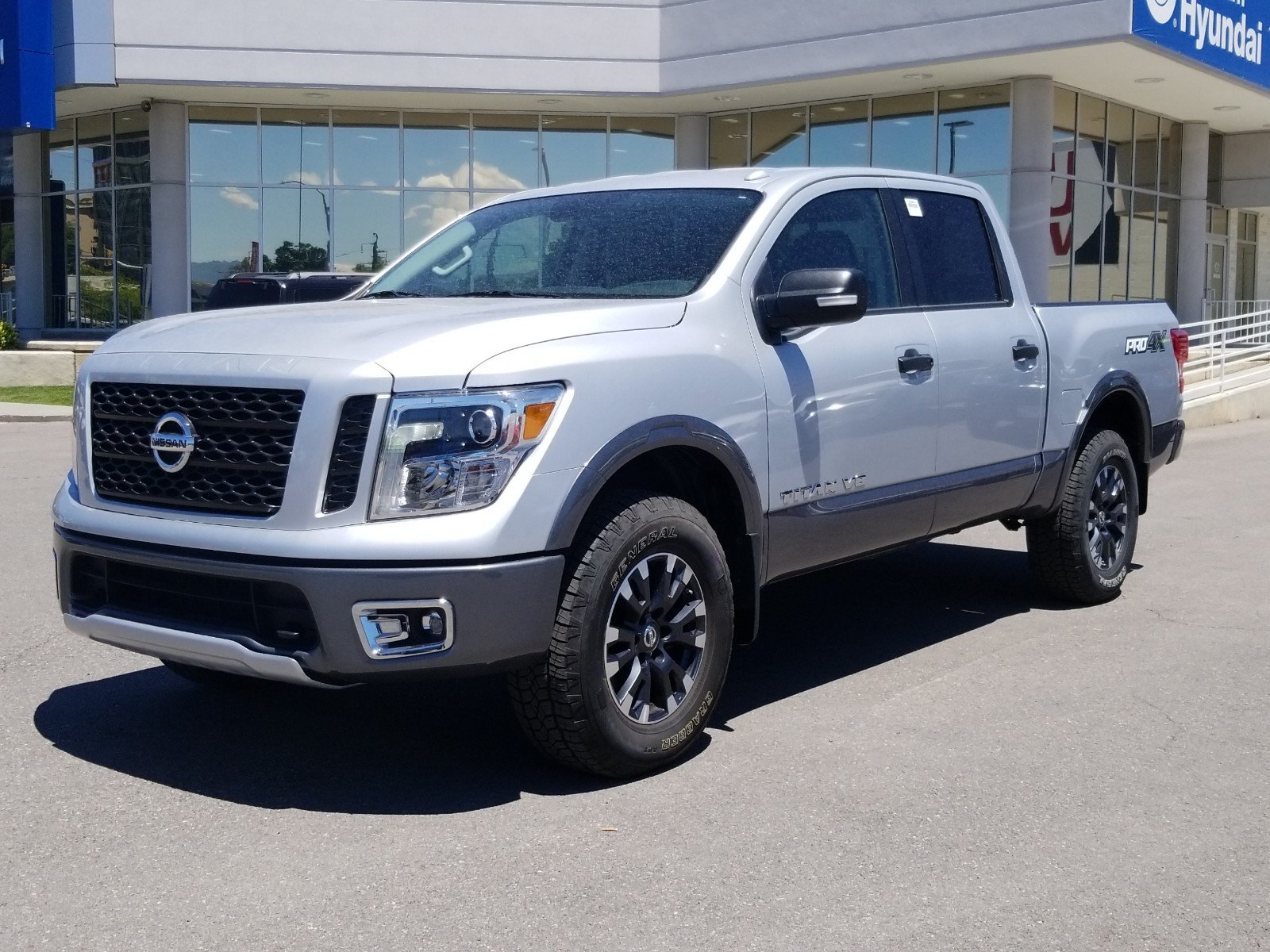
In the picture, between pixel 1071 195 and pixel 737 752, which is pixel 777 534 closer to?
pixel 737 752

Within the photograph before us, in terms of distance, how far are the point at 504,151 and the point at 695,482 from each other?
78.6 ft

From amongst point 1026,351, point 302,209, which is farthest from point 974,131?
point 1026,351

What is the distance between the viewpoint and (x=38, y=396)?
22.3 m

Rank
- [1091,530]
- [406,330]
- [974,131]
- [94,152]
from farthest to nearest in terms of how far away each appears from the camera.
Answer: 1. [94,152]
2. [974,131]
3. [1091,530]
4. [406,330]

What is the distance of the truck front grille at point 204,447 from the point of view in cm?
434

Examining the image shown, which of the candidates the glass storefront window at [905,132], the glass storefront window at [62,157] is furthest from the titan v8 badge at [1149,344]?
the glass storefront window at [62,157]

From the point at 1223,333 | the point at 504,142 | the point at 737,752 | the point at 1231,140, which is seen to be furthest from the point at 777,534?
the point at 1231,140

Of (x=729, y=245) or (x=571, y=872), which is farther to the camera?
(x=729, y=245)

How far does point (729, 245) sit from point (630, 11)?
22135mm

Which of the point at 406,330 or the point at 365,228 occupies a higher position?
the point at 365,228

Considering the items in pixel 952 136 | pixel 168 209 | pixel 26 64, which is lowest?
pixel 168 209

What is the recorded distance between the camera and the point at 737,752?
200 inches

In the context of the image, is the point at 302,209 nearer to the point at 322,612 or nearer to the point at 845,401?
the point at 845,401

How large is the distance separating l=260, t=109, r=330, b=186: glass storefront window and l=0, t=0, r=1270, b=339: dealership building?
0.04m
